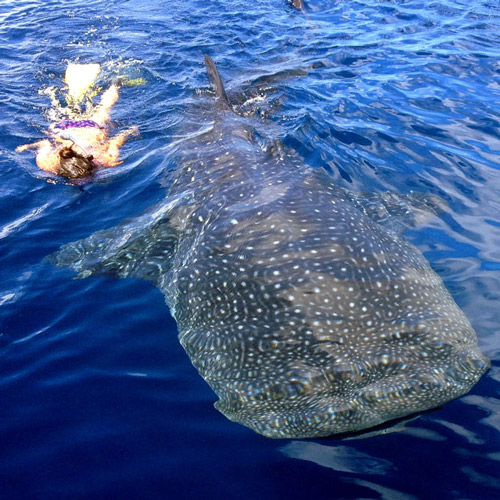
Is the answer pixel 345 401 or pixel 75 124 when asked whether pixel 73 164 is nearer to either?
pixel 75 124

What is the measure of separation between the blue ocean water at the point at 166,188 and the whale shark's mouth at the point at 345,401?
185 mm

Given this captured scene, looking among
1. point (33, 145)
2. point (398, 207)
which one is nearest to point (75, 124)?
point (33, 145)

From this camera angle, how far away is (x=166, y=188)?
21.1 ft

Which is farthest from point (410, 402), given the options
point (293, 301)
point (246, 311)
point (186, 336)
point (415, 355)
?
point (186, 336)

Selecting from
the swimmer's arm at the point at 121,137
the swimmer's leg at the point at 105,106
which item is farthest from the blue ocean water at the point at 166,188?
the swimmer's leg at the point at 105,106

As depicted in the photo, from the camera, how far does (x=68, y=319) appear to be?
4562 millimetres

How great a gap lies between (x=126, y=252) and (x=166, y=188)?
1510 mm

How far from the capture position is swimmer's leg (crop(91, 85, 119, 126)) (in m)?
8.33

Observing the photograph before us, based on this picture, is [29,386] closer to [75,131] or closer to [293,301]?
[293,301]

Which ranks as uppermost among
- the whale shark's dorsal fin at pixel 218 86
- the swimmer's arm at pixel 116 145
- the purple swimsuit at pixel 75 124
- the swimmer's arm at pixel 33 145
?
the whale shark's dorsal fin at pixel 218 86

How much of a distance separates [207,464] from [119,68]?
928 centimetres

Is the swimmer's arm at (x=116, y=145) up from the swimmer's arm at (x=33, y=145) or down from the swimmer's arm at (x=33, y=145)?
down

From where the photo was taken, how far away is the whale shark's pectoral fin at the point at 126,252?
200 inches

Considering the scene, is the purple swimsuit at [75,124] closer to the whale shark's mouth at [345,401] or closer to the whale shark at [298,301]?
the whale shark at [298,301]
